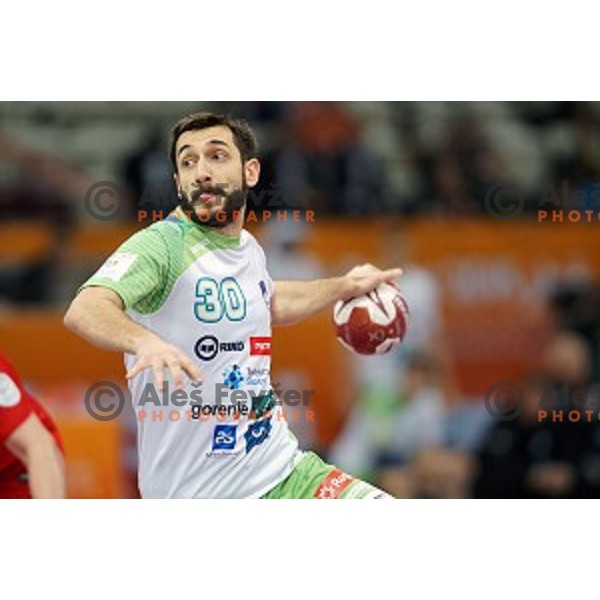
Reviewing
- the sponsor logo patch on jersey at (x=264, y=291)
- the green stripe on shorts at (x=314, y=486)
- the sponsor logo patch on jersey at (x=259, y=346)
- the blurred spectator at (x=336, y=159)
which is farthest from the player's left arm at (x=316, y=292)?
the blurred spectator at (x=336, y=159)

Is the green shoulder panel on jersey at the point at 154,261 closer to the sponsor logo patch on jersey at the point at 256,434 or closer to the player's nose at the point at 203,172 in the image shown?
the player's nose at the point at 203,172

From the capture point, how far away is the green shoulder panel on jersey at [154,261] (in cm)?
760

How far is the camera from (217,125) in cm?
838

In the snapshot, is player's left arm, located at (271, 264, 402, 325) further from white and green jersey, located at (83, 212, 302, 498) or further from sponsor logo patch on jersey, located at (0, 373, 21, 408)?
sponsor logo patch on jersey, located at (0, 373, 21, 408)

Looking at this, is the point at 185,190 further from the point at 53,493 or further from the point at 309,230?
the point at 309,230

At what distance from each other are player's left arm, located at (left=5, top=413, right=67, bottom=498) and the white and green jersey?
466mm

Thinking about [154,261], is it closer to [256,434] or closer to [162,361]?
[256,434]

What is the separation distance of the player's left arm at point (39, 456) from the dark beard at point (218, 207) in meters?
1.43

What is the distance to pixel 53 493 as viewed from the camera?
27.1 ft
